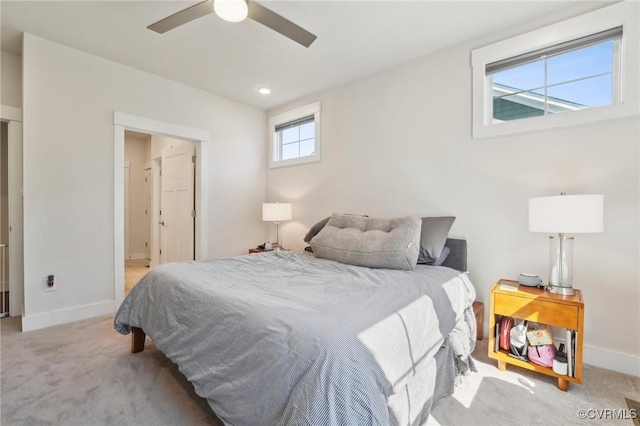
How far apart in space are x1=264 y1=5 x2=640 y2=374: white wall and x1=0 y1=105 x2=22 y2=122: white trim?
3000 millimetres

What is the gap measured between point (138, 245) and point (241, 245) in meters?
3.49

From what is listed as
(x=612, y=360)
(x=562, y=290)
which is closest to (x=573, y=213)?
(x=562, y=290)

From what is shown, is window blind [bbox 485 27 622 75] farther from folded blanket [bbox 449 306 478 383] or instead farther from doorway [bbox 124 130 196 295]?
doorway [bbox 124 130 196 295]

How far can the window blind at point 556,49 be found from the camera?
1.99 meters

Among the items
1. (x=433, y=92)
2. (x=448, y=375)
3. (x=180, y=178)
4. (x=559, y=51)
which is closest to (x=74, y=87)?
(x=180, y=178)

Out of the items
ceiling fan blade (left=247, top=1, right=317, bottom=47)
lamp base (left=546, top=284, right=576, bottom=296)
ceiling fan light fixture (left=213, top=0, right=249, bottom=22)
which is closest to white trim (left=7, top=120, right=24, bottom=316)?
ceiling fan light fixture (left=213, top=0, right=249, bottom=22)

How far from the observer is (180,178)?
405 centimetres

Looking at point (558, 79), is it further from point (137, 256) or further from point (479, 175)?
point (137, 256)

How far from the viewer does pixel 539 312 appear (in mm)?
1825

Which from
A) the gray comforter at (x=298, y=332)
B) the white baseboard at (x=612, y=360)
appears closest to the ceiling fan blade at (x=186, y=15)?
the gray comforter at (x=298, y=332)

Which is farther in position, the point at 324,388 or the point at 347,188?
the point at 347,188

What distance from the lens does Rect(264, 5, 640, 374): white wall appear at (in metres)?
1.94

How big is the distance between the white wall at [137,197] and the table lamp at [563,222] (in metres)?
6.71

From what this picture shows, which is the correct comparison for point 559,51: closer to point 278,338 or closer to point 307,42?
point 307,42
